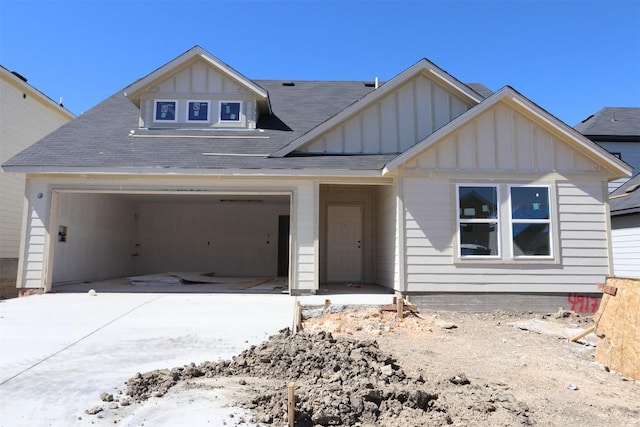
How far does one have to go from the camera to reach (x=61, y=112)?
16.9 m

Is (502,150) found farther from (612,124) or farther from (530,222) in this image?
(612,124)

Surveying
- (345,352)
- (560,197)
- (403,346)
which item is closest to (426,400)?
(345,352)

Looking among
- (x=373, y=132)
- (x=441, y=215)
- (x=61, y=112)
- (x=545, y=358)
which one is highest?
(x=61, y=112)

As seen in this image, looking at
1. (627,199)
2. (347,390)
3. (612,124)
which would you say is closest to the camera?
(347,390)

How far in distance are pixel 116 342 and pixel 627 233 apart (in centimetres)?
1506

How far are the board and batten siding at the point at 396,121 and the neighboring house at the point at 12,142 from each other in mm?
9983

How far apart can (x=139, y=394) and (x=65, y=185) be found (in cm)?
732

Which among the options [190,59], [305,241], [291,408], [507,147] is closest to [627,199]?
[507,147]

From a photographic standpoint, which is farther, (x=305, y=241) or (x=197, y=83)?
(x=197, y=83)

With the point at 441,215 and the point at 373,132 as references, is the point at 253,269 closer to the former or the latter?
the point at 373,132

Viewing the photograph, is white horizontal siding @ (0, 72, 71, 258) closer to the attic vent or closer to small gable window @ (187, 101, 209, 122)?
small gable window @ (187, 101, 209, 122)

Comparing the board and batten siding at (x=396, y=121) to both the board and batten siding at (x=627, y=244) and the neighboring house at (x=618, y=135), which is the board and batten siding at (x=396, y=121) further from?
the neighboring house at (x=618, y=135)

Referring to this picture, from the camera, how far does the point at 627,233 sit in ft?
45.5

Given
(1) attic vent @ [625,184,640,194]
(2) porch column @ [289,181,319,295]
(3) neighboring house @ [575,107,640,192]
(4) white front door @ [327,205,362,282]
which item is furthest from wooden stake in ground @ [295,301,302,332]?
(3) neighboring house @ [575,107,640,192]
